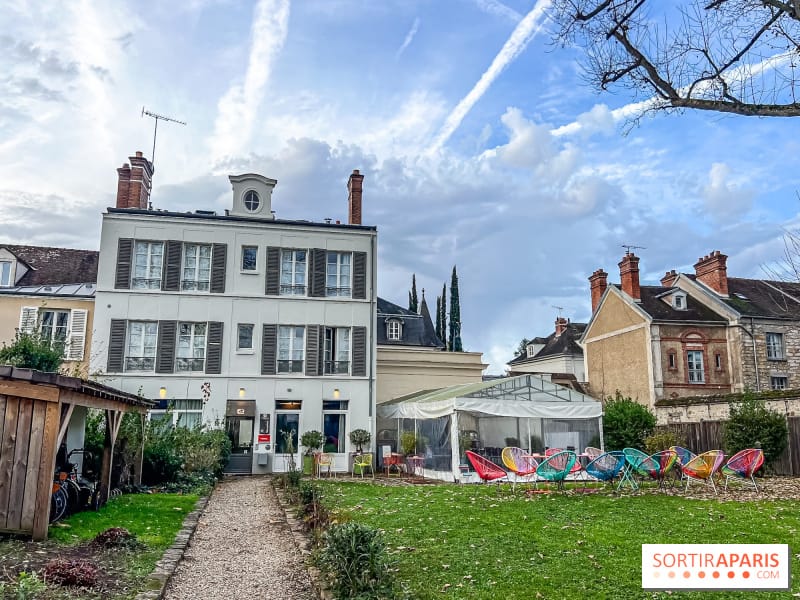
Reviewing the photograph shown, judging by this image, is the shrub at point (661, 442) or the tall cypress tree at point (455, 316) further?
the tall cypress tree at point (455, 316)

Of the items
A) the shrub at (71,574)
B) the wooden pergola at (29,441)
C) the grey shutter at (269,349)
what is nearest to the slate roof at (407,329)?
the grey shutter at (269,349)

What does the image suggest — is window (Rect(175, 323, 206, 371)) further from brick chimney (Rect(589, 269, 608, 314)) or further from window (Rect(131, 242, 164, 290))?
brick chimney (Rect(589, 269, 608, 314))

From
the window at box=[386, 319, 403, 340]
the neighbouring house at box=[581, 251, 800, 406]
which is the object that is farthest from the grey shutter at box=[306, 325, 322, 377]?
the neighbouring house at box=[581, 251, 800, 406]

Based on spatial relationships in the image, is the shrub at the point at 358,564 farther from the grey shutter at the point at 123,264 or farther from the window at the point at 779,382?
the window at the point at 779,382

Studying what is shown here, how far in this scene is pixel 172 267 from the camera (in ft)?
71.5

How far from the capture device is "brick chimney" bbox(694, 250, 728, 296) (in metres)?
28.9

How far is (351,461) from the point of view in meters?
21.4

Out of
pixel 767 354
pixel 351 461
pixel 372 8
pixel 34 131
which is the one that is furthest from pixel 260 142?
pixel 767 354

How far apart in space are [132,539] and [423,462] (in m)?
12.2

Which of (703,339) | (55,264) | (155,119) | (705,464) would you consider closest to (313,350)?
(55,264)

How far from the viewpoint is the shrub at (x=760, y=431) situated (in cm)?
1734

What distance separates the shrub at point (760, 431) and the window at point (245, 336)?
48.6ft

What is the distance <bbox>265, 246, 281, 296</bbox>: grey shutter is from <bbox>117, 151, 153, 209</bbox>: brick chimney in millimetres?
5199

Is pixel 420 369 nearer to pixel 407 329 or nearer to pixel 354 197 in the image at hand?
pixel 407 329
